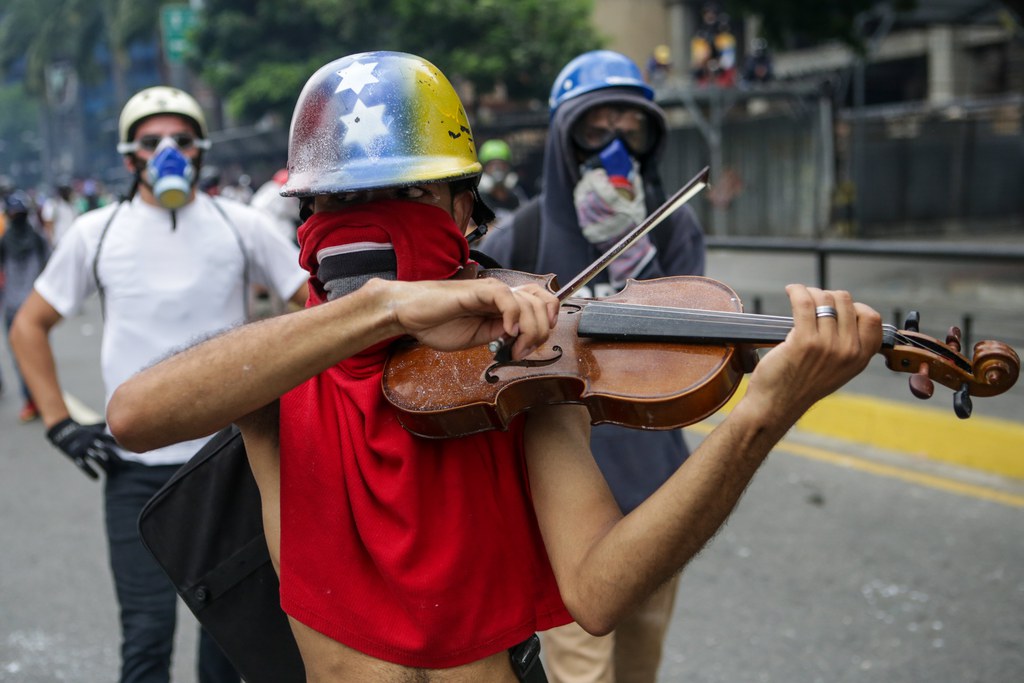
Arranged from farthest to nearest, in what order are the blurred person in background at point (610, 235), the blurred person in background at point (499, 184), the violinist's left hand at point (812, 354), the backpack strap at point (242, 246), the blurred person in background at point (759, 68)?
the blurred person in background at point (759, 68) < the blurred person in background at point (499, 184) < the backpack strap at point (242, 246) < the blurred person in background at point (610, 235) < the violinist's left hand at point (812, 354)

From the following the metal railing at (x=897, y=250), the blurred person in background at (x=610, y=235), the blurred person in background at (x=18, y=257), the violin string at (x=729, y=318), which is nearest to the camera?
the violin string at (x=729, y=318)

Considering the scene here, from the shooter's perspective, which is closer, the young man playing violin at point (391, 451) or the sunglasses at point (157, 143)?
the young man playing violin at point (391, 451)

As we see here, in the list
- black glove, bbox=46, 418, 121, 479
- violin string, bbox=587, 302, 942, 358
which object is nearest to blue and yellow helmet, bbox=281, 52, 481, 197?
violin string, bbox=587, 302, 942, 358

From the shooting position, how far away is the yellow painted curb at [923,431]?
231 inches

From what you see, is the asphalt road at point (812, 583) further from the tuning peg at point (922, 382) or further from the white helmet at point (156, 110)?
the tuning peg at point (922, 382)

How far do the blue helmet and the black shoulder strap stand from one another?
0.42 meters

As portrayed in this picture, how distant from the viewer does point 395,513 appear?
167 cm

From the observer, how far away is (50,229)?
725 inches

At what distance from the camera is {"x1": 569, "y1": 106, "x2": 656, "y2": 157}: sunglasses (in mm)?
3332

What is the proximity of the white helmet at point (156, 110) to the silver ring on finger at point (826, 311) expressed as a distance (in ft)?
8.53

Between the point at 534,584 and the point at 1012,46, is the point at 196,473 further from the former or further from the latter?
the point at 1012,46

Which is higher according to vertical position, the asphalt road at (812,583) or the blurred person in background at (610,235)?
the blurred person in background at (610,235)

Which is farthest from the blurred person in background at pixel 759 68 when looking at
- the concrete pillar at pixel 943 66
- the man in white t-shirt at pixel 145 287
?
the man in white t-shirt at pixel 145 287

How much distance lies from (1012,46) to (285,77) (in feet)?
52.6
